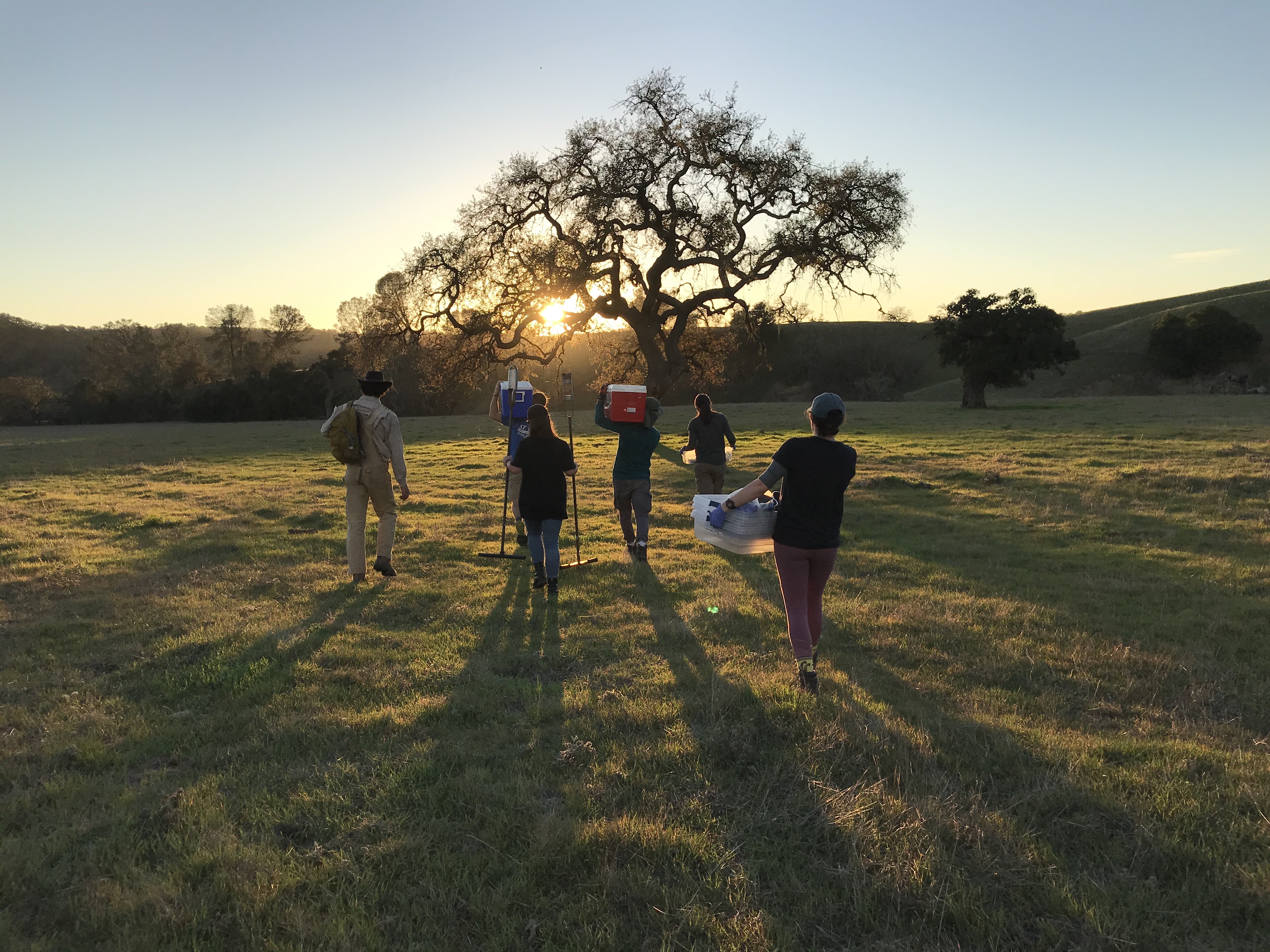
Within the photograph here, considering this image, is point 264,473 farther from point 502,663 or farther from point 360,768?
point 360,768

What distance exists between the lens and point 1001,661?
5.94 m

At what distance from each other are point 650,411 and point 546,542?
2.34 meters

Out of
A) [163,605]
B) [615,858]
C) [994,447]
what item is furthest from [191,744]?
[994,447]

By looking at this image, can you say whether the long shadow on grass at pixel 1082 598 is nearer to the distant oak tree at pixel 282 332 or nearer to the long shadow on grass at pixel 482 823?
the long shadow on grass at pixel 482 823

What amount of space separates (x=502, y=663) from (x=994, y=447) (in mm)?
20365

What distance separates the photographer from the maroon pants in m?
5.36

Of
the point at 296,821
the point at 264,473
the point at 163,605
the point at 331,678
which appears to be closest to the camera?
the point at 296,821

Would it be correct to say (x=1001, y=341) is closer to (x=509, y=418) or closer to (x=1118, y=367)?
(x=1118, y=367)

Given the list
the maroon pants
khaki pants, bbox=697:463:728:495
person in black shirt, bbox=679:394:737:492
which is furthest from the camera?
khaki pants, bbox=697:463:728:495

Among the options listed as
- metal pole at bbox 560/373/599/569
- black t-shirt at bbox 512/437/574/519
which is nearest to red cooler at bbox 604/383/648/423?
metal pole at bbox 560/373/599/569

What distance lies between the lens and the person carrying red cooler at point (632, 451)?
29.6ft

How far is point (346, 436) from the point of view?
8258mm

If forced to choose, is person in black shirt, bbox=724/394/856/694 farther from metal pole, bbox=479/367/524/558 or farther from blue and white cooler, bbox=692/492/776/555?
metal pole, bbox=479/367/524/558

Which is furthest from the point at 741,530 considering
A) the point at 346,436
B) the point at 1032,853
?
the point at 346,436
